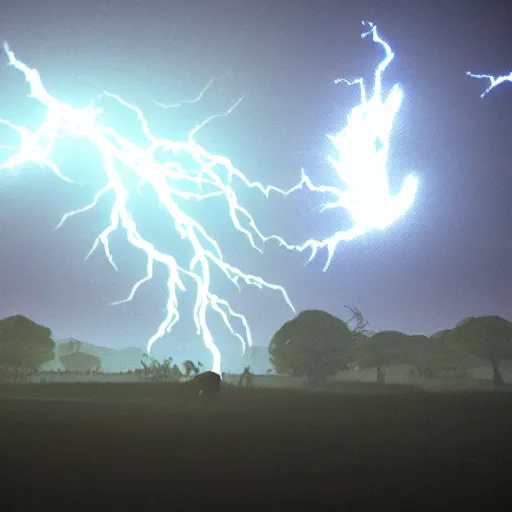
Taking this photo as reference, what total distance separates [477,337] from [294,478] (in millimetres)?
46643

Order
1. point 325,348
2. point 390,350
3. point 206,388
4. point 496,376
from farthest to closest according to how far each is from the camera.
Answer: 1. point 390,350
2. point 496,376
3. point 325,348
4. point 206,388

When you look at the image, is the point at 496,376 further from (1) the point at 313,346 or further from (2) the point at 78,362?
(2) the point at 78,362

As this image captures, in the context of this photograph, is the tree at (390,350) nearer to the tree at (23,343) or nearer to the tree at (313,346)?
the tree at (313,346)

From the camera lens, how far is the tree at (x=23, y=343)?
46125 mm

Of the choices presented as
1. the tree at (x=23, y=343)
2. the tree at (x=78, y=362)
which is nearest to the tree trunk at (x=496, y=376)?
the tree at (x=23, y=343)

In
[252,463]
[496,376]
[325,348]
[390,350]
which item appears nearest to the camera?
[252,463]

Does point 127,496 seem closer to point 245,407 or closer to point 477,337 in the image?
point 245,407

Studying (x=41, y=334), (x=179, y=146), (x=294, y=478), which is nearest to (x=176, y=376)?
(x=41, y=334)

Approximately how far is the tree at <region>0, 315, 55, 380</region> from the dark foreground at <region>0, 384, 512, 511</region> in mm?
35912

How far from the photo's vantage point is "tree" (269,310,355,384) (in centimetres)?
4359

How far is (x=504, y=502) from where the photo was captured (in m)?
5.64

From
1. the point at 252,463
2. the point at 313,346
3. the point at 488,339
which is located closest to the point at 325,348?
the point at 313,346

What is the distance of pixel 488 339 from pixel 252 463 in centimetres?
4614

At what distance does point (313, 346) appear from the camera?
44.0 metres
